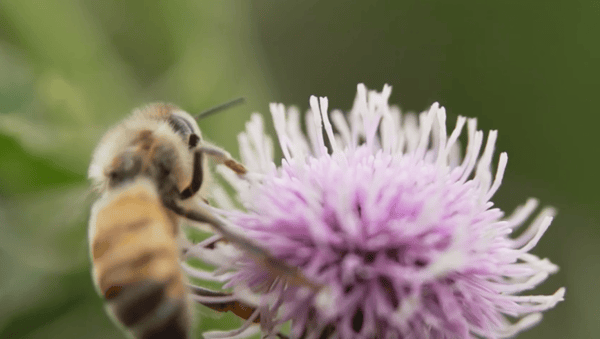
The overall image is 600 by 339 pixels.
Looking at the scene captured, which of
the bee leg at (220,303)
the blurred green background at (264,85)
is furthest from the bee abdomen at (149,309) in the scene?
the blurred green background at (264,85)

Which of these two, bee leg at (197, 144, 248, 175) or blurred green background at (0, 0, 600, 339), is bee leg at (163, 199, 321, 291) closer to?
bee leg at (197, 144, 248, 175)

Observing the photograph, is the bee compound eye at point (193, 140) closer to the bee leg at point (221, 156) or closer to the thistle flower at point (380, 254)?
the bee leg at point (221, 156)

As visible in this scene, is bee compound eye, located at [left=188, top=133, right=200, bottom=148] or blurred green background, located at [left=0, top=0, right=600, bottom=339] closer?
bee compound eye, located at [left=188, top=133, right=200, bottom=148]

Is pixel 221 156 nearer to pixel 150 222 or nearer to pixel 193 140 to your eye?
pixel 193 140

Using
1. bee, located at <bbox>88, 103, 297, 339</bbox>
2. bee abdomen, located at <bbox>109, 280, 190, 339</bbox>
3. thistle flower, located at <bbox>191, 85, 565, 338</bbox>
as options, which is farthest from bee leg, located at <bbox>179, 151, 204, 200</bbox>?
bee abdomen, located at <bbox>109, 280, 190, 339</bbox>

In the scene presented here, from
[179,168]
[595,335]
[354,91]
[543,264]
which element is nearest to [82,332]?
[179,168]

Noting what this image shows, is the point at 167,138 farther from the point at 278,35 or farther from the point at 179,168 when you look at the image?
the point at 278,35
